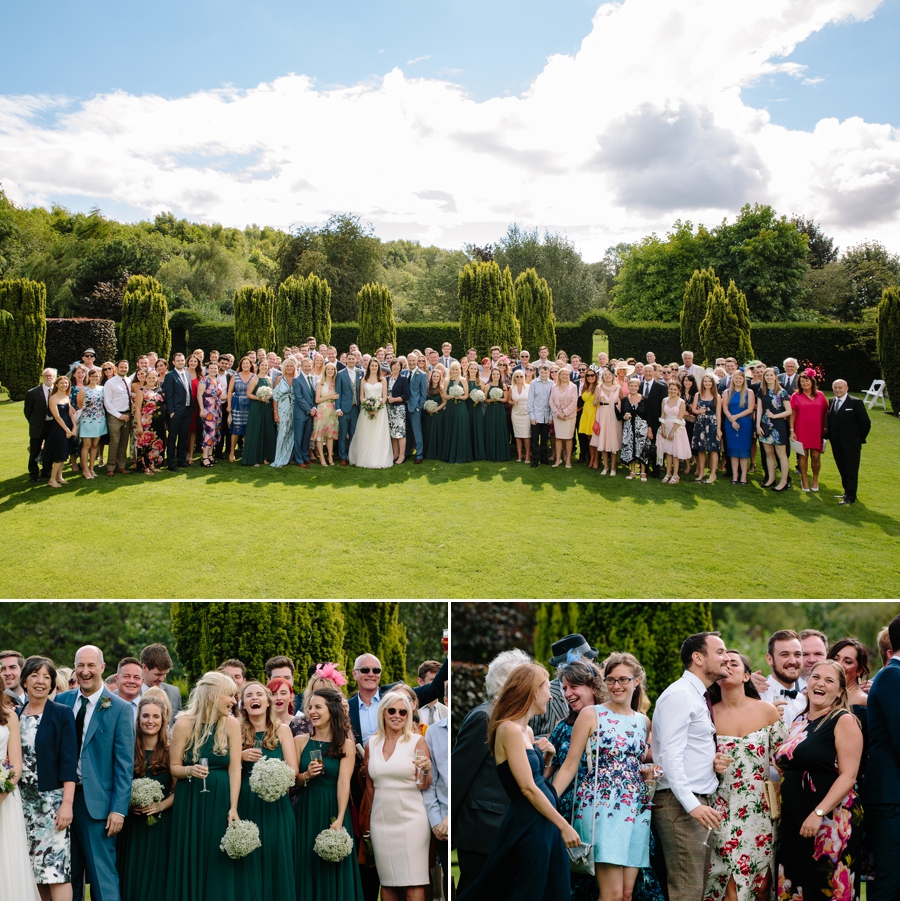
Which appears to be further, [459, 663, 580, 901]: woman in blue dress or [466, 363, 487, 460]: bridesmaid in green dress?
[466, 363, 487, 460]: bridesmaid in green dress

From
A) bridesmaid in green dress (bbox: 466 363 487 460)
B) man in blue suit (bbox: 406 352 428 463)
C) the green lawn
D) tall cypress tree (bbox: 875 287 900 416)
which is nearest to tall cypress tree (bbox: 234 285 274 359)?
the green lawn

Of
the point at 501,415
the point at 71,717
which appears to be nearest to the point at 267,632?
the point at 71,717

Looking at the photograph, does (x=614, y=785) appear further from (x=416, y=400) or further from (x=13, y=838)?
(x=416, y=400)

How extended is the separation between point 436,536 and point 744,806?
16.6 feet

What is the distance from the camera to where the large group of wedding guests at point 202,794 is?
13.0ft

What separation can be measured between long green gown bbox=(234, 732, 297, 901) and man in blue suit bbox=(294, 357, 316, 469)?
7.79m

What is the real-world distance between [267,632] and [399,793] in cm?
193

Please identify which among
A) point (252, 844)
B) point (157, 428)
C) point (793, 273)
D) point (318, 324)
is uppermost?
point (793, 273)

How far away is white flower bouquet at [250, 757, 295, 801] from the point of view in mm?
4016

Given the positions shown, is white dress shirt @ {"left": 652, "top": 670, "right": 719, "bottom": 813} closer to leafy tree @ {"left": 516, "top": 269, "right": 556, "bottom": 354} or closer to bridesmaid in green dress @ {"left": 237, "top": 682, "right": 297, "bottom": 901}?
bridesmaid in green dress @ {"left": 237, "top": 682, "right": 297, "bottom": 901}

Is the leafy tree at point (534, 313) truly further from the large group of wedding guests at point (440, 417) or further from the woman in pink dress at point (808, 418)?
the woman in pink dress at point (808, 418)

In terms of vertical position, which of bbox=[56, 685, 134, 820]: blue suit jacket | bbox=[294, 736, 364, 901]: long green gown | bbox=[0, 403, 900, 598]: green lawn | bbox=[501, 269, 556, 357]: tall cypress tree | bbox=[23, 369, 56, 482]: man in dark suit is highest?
bbox=[501, 269, 556, 357]: tall cypress tree

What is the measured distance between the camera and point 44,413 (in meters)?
10.1

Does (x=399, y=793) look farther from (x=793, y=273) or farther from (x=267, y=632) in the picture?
(x=793, y=273)
